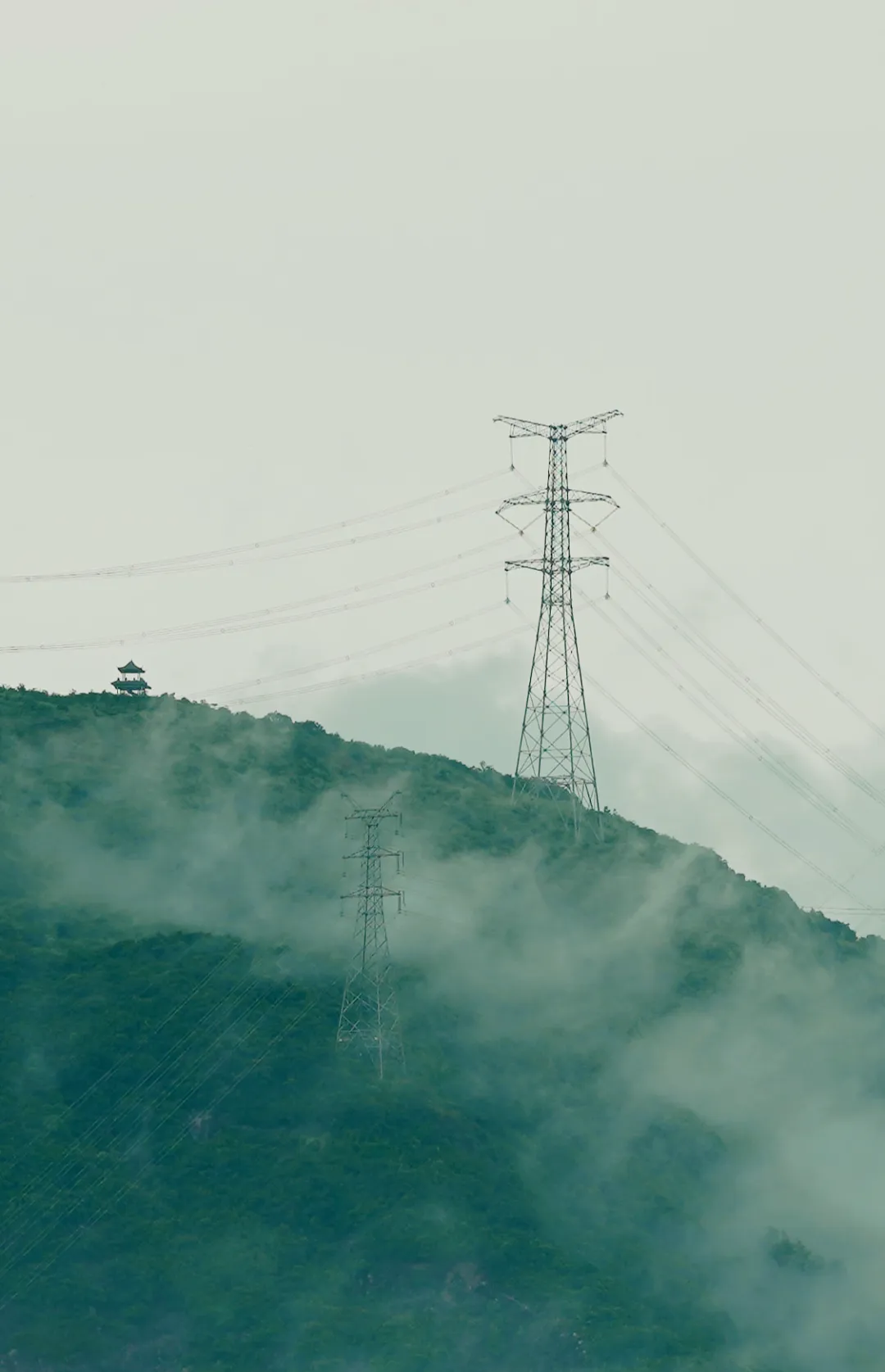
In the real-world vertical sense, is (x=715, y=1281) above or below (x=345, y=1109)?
below

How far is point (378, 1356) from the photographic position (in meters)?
169

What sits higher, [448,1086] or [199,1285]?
[448,1086]

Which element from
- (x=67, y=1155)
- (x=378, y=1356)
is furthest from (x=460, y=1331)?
(x=67, y=1155)

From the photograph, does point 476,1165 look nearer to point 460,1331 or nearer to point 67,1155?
point 460,1331

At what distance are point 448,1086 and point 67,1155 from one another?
1171 inches

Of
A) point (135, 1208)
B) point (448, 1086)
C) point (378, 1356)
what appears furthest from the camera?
point (448, 1086)

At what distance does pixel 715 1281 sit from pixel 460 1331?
78.6 feet

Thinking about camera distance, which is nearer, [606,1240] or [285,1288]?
[285,1288]

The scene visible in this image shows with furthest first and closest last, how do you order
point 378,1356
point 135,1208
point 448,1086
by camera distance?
point 448,1086
point 135,1208
point 378,1356

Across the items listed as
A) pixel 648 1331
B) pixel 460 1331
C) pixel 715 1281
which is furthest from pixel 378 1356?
pixel 715 1281

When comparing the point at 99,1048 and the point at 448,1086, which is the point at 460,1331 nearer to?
the point at 448,1086

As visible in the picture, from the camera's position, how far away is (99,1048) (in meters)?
199

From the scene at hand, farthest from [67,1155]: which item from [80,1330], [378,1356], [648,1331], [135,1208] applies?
A: [648,1331]

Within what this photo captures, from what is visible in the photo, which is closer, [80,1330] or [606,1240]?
[80,1330]
